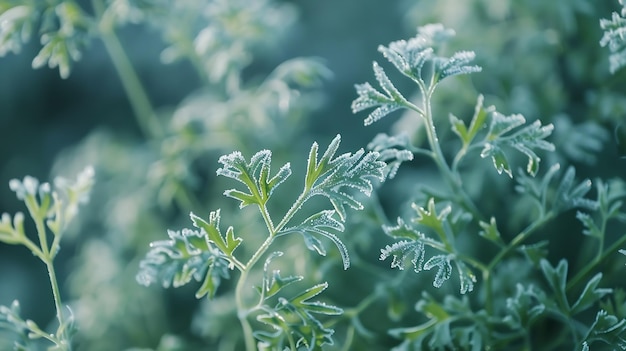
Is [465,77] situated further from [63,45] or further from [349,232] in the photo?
[63,45]

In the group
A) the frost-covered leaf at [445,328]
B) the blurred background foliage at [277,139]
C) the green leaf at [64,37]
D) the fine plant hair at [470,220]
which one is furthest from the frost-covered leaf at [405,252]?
the green leaf at [64,37]

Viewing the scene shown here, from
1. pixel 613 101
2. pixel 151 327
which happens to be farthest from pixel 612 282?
pixel 151 327

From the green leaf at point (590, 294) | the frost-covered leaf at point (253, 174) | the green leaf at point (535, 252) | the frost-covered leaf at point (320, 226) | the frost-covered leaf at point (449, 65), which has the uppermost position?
the frost-covered leaf at point (449, 65)

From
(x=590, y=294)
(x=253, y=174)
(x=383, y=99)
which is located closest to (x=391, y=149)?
(x=383, y=99)

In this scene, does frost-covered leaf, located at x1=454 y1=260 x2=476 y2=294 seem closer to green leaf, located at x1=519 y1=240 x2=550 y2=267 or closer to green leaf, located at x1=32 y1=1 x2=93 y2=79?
green leaf, located at x1=519 y1=240 x2=550 y2=267

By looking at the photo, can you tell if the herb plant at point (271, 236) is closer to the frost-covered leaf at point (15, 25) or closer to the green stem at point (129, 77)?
the frost-covered leaf at point (15, 25)

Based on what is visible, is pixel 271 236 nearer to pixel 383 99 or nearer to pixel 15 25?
pixel 383 99

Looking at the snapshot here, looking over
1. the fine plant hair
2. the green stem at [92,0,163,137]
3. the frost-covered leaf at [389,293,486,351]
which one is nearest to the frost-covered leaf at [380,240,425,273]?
the fine plant hair
